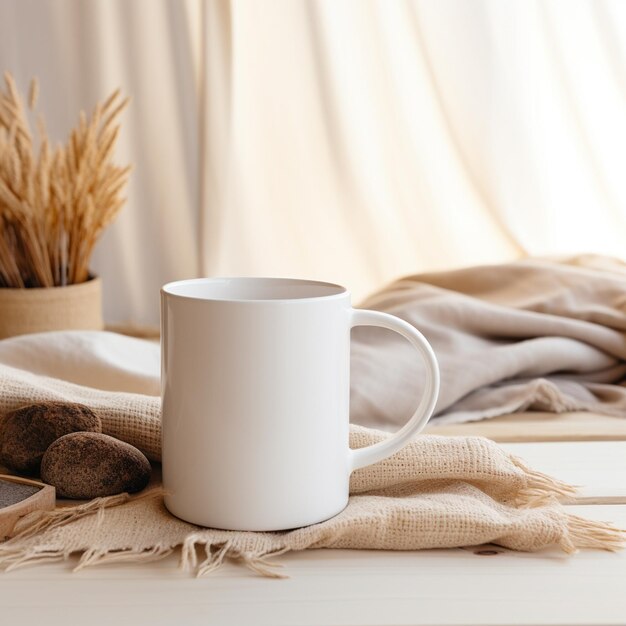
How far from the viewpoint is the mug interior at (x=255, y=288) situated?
0.63 meters

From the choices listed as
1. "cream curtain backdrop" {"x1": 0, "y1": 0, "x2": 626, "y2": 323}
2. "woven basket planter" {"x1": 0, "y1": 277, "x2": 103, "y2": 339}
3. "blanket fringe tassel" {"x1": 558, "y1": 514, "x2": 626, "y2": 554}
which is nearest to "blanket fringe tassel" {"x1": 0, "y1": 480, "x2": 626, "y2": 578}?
"blanket fringe tassel" {"x1": 558, "y1": 514, "x2": 626, "y2": 554}

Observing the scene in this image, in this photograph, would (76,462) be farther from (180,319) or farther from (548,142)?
(548,142)

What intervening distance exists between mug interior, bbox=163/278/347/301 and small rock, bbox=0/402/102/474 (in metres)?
0.14

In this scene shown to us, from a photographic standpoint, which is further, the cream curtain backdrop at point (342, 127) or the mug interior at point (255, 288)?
the cream curtain backdrop at point (342, 127)

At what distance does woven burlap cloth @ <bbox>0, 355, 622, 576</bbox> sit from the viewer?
1.81 feet

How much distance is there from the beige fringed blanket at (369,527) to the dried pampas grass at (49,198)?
93cm

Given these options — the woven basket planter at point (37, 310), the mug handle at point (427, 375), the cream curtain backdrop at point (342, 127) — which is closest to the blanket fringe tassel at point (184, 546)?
the mug handle at point (427, 375)

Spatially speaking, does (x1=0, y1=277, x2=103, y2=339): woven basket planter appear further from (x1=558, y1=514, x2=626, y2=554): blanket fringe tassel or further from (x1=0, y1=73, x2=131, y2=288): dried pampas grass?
(x1=558, y1=514, x2=626, y2=554): blanket fringe tassel

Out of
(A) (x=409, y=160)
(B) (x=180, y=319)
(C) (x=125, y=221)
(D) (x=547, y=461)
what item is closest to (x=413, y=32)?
(A) (x=409, y=160)

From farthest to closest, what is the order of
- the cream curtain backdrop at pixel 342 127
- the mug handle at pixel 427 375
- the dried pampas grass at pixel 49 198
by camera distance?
the cream curtain backdrop at pixel 342 127 → the dried pampas grass at pixel 49 198 → the mug handle at pixel 427 375

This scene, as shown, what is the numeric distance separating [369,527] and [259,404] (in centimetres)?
10

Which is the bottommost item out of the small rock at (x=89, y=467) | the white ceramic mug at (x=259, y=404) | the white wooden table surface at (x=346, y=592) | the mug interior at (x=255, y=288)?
the white wooden table surface at (x=346, y=592)

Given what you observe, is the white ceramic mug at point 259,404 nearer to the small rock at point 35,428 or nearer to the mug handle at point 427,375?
the mug handle at point 427,375

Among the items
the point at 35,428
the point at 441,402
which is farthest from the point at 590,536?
the point at 441,402
